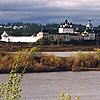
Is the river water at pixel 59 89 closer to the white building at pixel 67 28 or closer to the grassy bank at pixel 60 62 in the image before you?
the grassy bank at pixel 60 62

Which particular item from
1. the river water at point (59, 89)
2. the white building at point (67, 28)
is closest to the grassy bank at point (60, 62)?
the river water at point (59, 89)

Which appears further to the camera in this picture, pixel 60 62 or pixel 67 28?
pixel 67 28

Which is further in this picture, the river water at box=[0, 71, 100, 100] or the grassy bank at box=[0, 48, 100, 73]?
the grassy bank at box=[0, 48, 100, 73]

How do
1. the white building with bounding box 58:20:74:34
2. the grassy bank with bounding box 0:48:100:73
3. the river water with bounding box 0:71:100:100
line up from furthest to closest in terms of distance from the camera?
the white building with bounding box 58:20:74:34, the grassy bank with bounding box 0:48:100:73, the river water with bounding box 0:71:100:100

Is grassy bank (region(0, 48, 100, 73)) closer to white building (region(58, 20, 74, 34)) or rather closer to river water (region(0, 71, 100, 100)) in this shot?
river water (region(0, 71, 100, 100))

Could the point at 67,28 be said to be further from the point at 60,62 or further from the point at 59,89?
the point at 59,89

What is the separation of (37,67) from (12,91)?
42.7 ft

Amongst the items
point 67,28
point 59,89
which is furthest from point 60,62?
point 67,28

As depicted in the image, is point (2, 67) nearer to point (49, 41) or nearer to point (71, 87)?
point (71, 87)

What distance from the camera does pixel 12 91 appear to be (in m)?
1.28

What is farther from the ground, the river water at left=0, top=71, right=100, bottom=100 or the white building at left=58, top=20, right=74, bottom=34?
the river water at left=0, top=71, right=100, bottom=100

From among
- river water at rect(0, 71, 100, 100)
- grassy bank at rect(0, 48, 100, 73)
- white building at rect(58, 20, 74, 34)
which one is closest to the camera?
river water at rect(0, 71, 100, 100)

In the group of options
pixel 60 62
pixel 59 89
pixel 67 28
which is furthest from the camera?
pixel 67 28

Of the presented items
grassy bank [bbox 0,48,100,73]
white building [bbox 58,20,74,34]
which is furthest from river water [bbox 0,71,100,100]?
white building [bbox 58,20,74,34]
